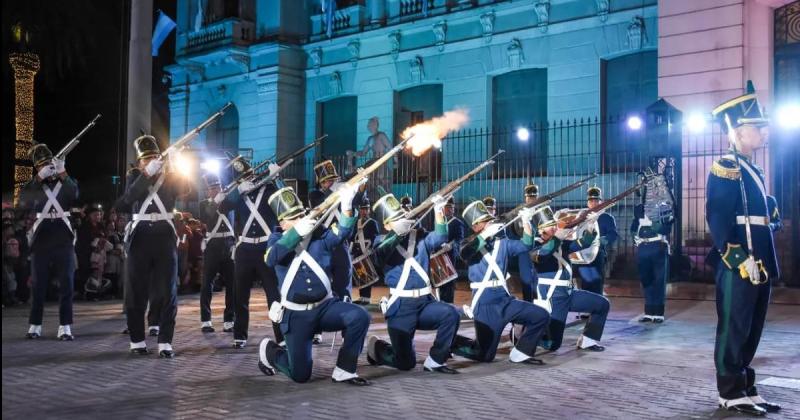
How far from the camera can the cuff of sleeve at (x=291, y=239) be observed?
7.71 m

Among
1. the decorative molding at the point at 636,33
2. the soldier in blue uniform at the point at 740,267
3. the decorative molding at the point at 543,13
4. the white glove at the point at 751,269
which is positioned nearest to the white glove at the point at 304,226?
the soldier in blue uniform at the point at 740,267

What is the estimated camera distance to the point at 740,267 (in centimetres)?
657

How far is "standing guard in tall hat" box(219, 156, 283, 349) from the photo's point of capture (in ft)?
33.3

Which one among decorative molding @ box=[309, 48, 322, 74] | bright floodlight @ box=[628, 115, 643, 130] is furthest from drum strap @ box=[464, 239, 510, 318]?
decorative molding @ box=[309, 48, 322, 74]

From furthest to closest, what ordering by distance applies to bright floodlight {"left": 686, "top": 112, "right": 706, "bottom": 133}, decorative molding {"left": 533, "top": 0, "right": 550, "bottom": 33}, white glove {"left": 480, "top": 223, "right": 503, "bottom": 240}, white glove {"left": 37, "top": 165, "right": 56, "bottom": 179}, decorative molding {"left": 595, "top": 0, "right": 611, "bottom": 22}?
decorative molding {"left": 533, "top": 0, "right": 550, "bottom": 33} → decorative molding {"left": 595, "top": 0, "right": 611, "bottom": 22} → bright floodlight {"left": 686, "top": 112, "right": 706, "bottom": 133} → white glove {"left": 37, "top": 165, "right": 56, "bottom": 179} → white glove {"left": 480, "top": 223, "right": 503, "bottom": 240}

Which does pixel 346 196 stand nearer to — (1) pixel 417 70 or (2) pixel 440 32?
(2) pixel 440 32

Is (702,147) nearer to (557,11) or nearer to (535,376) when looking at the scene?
(557,11)

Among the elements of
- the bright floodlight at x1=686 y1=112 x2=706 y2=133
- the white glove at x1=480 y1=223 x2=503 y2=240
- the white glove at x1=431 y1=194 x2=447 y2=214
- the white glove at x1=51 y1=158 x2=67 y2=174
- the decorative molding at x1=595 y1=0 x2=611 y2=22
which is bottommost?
the white glove at x1=480 y1=223 x2=503 y2=240

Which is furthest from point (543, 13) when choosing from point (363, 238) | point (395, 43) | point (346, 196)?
point (346, 196)

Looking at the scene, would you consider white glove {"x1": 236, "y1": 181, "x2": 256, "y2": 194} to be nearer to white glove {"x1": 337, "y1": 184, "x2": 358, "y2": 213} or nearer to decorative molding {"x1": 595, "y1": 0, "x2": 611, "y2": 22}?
white glove {"x1": 337, "y1": 184, "x2": 358, "y2": 213}

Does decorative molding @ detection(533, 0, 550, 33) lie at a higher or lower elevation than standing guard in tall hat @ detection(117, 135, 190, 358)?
higher

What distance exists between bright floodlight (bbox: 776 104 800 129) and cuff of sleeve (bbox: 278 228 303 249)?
12.6 m

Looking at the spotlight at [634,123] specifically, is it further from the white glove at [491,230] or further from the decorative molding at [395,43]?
the white glove at [491,230]

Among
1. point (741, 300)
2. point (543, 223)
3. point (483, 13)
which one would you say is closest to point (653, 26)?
point (483, 13)
